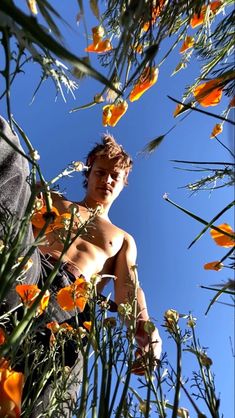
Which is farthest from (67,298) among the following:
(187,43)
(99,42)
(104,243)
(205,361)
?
(104,243)

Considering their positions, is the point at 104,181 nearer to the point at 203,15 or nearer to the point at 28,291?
the point at 203,15

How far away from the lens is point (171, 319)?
0.65 metres

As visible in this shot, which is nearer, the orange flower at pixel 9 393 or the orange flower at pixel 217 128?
the orange flower at pixel 9 393

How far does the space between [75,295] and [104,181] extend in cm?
196

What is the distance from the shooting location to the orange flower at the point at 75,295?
73 cm

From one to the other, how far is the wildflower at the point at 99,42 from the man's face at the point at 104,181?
68.9 inches

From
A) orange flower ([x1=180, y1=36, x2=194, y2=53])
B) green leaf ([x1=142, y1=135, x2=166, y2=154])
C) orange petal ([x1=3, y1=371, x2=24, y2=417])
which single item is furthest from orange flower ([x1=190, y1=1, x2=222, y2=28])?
orange petal ([x1=3, y1=371, x2=24, y2=417])

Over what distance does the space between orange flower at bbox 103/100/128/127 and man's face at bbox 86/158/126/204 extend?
175 centimetres

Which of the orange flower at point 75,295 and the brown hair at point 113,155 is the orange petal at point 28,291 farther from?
the brown hair at point 113,155

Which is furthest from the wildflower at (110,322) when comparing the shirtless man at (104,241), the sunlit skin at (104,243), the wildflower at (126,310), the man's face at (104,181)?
the man's face at (104,181)

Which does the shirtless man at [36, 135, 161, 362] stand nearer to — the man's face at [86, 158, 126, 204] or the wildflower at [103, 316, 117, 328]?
the man's face at [86, 158, 126, 204]

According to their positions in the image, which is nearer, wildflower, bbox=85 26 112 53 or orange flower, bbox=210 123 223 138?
wildflower, bbox=85 26 112 53

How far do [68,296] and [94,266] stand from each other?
140 cm

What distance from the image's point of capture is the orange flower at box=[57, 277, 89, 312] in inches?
28.8
